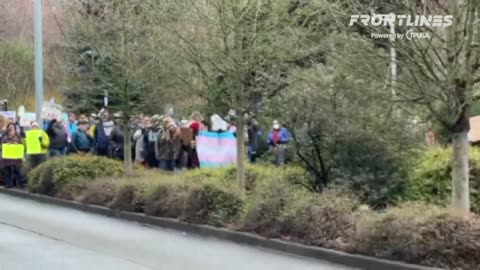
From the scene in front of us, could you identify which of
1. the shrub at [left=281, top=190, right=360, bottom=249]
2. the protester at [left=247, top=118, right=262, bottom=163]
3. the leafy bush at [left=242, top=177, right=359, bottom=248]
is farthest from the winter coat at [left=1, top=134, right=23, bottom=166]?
the shrub at [left=281, top=190, right=360, bottom=249]

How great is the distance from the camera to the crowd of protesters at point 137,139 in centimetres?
2200

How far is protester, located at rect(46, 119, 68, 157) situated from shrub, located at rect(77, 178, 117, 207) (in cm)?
501

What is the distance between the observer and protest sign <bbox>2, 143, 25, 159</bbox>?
23.0 meters

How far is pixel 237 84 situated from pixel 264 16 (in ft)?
4.16

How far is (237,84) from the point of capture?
50.2 ft

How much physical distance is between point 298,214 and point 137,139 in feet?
39.4

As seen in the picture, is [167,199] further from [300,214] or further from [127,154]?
[127,154]

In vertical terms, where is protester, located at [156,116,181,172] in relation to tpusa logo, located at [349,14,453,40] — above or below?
below

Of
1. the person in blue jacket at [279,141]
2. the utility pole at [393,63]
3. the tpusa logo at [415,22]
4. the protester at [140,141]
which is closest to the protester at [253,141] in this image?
the person in blue jacket at [279,141]

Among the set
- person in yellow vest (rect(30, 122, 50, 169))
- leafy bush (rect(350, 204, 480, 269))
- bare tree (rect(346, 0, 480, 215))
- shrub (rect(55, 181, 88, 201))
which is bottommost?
shrub (rect(55, 181, 88, 201))

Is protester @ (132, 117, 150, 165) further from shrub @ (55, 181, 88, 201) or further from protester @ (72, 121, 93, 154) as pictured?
shrub @ (55, 181, 88, 201)

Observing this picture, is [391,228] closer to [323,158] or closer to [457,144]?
[457,144]

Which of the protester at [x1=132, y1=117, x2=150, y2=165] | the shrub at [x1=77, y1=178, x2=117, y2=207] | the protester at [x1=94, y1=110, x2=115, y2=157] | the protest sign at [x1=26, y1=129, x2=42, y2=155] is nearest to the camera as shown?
the shrub at [x1=77, y1=178, x2=117, y2=207]

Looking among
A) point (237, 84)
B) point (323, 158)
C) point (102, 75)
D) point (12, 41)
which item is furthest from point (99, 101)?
point (12, 41)
